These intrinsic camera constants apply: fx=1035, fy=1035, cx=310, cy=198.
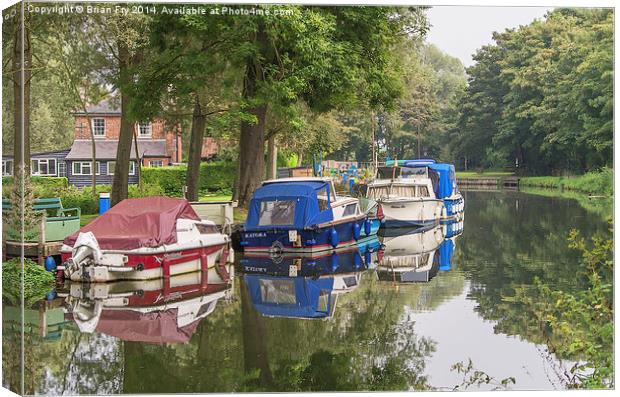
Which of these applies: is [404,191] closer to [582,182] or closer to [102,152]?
[582,182]

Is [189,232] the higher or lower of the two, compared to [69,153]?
lower

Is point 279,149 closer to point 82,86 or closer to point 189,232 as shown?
point 189,232

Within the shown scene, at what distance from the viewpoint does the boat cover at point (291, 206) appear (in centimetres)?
2182

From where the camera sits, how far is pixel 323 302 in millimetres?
17531

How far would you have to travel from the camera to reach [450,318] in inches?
584

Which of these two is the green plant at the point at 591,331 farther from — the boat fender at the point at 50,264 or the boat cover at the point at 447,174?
the boat fender at the point at 50,264

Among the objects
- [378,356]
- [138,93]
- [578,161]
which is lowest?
[378,356]

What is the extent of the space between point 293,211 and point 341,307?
8.27m

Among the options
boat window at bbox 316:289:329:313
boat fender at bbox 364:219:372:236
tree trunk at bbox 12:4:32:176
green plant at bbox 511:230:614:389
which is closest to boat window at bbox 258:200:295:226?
boat fender at bbox 364:219:372:236

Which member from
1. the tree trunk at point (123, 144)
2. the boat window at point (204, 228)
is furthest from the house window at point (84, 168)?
the boat window at point (204, 228)

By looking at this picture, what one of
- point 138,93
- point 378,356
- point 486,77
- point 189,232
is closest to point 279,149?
point 189,232

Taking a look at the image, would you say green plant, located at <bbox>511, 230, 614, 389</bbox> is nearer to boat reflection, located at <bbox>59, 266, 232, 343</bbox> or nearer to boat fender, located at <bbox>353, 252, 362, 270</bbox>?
boat reflection, located at <bbox>59, 266, 232, 343</bbox>

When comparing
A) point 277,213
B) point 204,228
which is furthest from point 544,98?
point 277,213

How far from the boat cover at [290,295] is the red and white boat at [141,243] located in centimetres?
128
